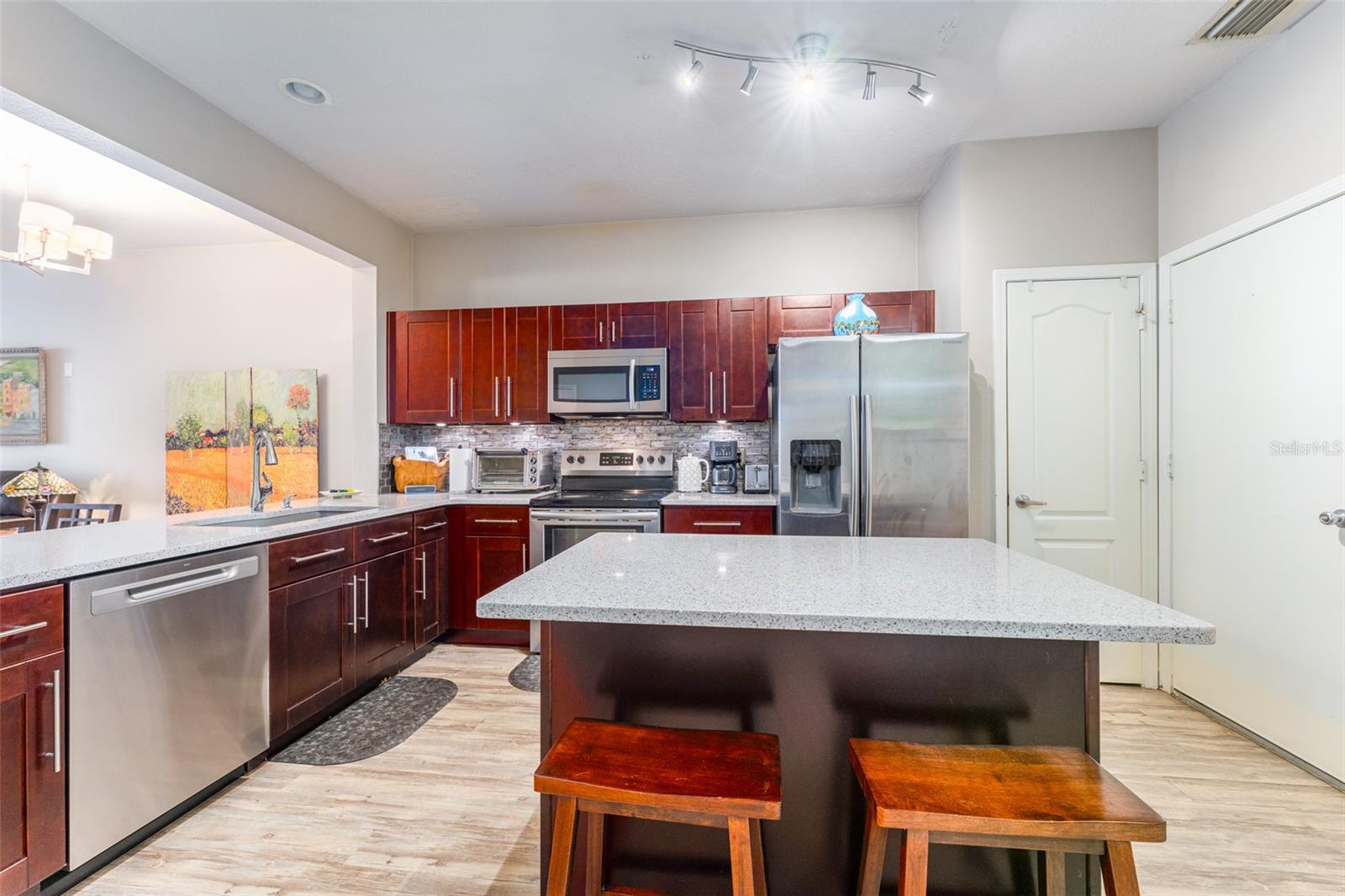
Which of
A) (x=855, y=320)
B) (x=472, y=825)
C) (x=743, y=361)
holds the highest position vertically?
(x=855, y=320)

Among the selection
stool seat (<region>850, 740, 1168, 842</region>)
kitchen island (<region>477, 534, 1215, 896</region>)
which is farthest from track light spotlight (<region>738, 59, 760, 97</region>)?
stool seat (<region>850, 740, 1168, 842</region>)

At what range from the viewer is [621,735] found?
1.16 metres

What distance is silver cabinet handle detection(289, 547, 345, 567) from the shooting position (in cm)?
238

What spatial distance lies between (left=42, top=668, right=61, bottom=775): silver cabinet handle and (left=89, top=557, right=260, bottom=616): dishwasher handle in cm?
18

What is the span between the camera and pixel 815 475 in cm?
312

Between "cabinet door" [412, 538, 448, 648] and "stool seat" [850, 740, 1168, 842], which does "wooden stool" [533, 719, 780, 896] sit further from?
"cabinet door" [412, 538, 448, 648]

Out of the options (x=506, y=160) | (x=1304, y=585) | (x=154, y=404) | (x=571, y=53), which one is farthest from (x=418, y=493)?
(x=1304, y=585)

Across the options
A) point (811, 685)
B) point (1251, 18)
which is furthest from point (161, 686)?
point (1251, 18)

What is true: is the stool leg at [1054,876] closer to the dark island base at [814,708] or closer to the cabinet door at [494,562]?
the dark island base at [814,708]

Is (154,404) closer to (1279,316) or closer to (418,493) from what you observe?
(418,493)

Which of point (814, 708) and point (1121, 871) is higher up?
point (814, 708)

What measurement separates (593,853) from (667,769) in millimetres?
299

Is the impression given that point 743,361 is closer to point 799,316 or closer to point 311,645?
point 799,316

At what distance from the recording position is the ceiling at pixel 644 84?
2098 millimetres
